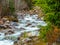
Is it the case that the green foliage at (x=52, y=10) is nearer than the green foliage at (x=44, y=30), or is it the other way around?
the green foliage at (x=52, y=10)

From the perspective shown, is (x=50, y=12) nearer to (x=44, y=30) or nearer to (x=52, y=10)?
(x=52, y=10)

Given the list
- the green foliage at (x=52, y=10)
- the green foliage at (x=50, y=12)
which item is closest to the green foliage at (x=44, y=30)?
the green foliage at (x=50, y=12)

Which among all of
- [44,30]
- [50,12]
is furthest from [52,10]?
[44,30]

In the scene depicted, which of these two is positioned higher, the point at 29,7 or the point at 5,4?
the point at 5,4

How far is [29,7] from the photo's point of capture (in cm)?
2772

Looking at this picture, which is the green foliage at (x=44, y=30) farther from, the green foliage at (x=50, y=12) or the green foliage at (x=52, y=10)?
the green foliage at (x=52, y=10)

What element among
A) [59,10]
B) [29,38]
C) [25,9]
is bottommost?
[25,9]

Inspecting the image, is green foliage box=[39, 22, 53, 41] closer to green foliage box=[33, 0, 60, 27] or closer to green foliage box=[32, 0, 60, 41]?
green foliage box=[32, 0, 60, 41]

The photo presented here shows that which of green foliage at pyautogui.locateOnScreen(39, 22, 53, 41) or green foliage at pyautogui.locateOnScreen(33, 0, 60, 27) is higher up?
green foliage at pyautogui.locateOnScreen(33, 0, 60, 27)

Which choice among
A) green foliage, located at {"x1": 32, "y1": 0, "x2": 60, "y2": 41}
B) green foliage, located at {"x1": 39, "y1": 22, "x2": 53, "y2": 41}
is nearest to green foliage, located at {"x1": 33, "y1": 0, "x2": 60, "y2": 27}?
green foliage, located at {"x1": 32, "y1": 0, "x2": 60, "y2": 41}

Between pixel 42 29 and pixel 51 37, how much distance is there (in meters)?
0.80

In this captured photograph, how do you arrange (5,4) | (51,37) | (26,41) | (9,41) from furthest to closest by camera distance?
(5,4), (9,41), (26,41), (51,37)

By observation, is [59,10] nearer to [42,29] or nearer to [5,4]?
[42,29]

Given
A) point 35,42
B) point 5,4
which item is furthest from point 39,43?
A: point 5,4
